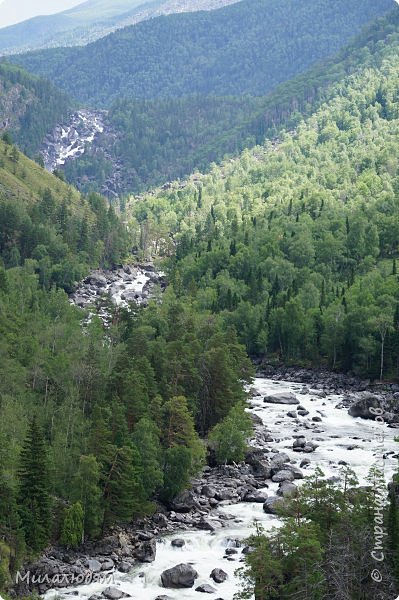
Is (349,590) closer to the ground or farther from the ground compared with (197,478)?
A: farther from the ground

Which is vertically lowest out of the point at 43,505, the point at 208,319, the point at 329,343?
the point at 329,343

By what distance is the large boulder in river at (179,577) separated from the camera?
68750 mm

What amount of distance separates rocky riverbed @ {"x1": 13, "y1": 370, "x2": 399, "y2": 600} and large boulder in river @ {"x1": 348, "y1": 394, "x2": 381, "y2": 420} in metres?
0.18

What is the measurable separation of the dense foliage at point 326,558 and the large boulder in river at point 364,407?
54.7 metres

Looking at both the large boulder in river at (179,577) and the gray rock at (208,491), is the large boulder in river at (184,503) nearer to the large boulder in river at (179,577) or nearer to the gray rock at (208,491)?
the gray rock at (208,491)

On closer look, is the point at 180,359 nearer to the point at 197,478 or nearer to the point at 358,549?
the point at 197,478

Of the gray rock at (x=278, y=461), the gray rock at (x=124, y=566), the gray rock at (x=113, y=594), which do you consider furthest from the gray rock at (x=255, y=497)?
the gray rock at (x=113, y=594)

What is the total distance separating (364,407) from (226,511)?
4196 cm

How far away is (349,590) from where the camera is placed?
57.8 m

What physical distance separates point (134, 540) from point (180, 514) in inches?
286

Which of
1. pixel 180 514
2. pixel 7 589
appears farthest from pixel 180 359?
pixel 7 589

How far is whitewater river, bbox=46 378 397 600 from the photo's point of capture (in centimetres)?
6788

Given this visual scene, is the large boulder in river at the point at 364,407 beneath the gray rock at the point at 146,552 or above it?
beneath

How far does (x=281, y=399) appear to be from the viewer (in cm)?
12988
